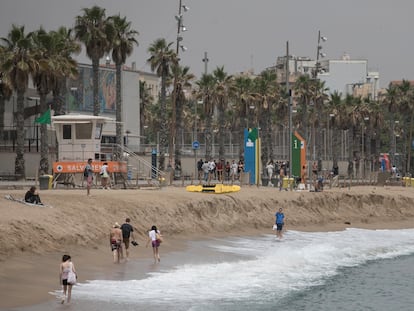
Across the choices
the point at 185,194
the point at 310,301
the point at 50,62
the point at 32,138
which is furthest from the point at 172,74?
the point at 310,301

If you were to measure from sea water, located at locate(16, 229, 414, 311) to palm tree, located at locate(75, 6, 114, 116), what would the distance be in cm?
2301

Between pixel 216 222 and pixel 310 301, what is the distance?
1495 cm

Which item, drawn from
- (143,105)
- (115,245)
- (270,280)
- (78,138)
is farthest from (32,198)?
(143,105)

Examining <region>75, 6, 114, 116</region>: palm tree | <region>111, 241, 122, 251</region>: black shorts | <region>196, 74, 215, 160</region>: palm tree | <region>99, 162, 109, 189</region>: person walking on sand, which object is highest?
<region>75, 6, 114, 116</region>: palm tree

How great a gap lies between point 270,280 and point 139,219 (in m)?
7.83

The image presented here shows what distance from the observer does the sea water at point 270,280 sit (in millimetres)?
21141

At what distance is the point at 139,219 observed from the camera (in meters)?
32.3

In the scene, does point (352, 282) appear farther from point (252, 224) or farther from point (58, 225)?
point (252, 224)

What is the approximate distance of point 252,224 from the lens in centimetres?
4050

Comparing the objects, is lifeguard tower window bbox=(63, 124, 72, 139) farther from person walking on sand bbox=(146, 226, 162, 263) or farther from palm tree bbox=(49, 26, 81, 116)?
person walking on sand bbox=(146, 226, 162, 263)

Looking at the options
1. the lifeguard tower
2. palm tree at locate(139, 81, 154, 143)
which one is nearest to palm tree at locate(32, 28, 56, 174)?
the lifeguard tower

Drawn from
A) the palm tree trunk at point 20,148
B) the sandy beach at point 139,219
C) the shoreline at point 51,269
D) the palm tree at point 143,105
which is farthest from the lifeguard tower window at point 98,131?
the palm tree at point 143,105

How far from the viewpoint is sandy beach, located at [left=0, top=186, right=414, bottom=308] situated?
2303cm

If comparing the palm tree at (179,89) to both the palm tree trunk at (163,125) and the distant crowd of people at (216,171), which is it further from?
the distant crowd of people at (216,171)
